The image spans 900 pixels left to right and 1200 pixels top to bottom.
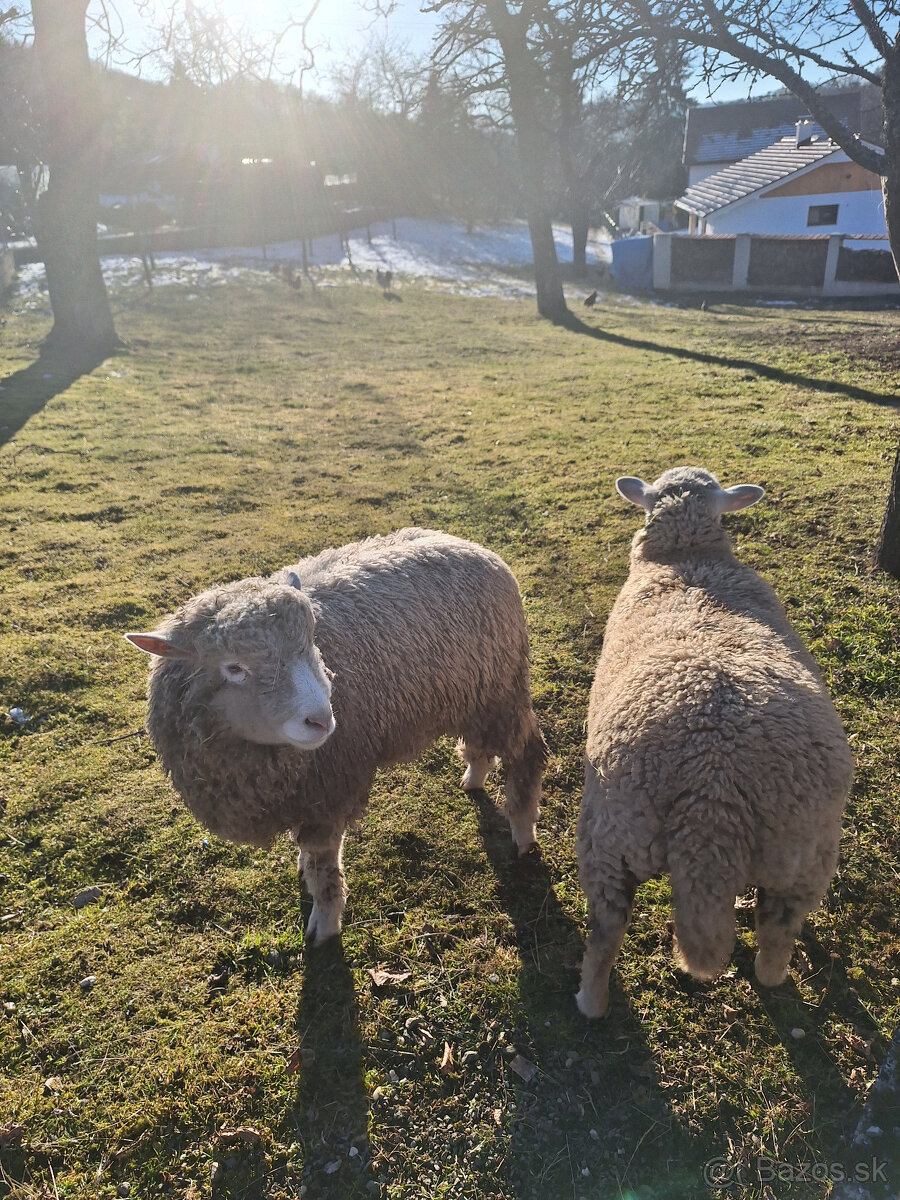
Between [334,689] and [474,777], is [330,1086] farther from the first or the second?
[474,777]

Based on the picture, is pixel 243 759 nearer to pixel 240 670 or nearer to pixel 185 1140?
pixel 240 670

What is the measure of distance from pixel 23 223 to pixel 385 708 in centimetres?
2970

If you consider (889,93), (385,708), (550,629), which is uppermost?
(889,93)

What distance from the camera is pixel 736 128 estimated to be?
39.1 meters

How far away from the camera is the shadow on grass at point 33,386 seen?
10.7 metres

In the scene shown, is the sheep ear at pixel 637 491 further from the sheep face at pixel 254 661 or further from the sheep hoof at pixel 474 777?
the sheep face at pixel 254 661

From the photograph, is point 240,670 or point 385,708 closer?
point 240,670

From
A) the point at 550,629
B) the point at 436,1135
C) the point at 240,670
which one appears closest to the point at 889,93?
the point at 550,629

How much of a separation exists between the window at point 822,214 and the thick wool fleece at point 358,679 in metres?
29.3

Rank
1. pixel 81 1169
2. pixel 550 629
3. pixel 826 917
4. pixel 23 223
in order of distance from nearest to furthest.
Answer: pixel 81 1169 → pixel 826 917 → pixel 550 629 → pixel 23 223

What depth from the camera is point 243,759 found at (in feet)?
9.34

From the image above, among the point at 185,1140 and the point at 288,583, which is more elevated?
the point at 288,583

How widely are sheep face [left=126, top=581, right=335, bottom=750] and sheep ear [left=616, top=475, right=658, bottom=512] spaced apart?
8.25 feet

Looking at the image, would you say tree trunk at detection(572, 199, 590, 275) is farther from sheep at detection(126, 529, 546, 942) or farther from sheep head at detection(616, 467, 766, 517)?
sheep at detection(126, 529, 546, 942)
